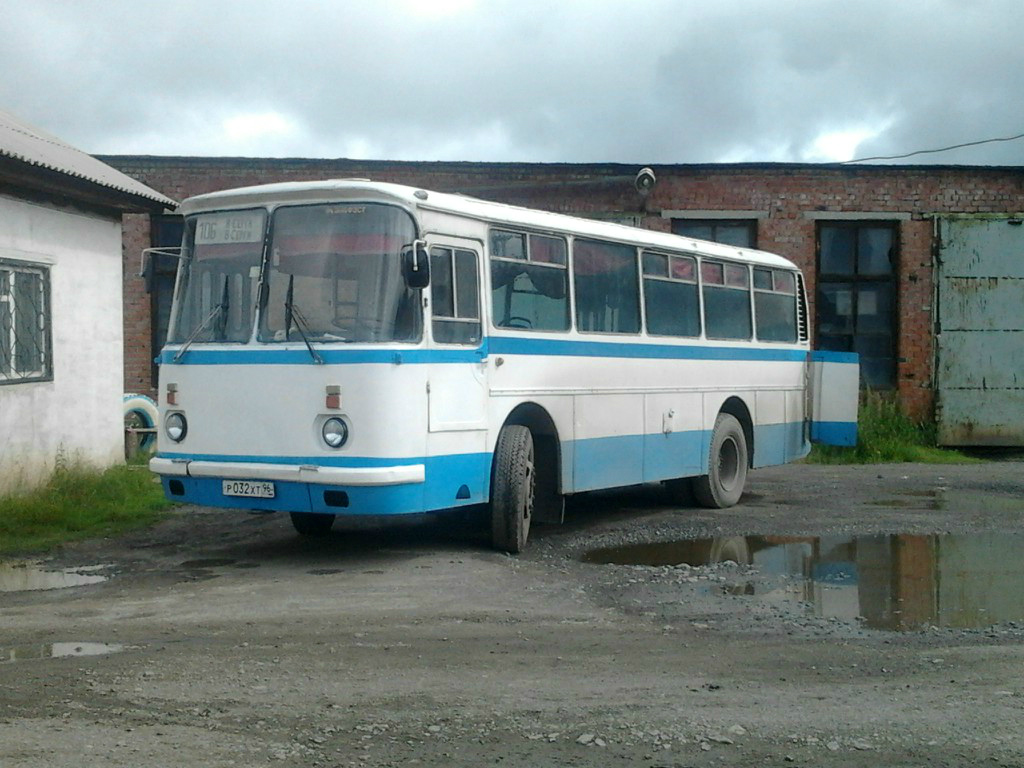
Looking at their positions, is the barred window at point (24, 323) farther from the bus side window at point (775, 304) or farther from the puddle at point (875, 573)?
the bus side window at point (775, 304)

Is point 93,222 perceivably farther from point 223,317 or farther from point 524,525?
point 524,525

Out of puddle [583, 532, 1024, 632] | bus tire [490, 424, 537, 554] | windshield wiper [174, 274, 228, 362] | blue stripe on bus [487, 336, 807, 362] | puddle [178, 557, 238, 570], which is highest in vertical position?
windshield wiper [174, 274, 228, 362]

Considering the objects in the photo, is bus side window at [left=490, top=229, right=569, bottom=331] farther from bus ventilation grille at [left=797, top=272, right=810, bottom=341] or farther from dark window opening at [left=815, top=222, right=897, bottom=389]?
dark window opening at [left=815, top=222, right=897, bottom=389]

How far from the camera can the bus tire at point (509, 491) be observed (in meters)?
10.2

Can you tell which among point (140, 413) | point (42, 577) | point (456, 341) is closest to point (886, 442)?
point (140, 413)

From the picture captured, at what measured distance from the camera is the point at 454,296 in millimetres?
9852

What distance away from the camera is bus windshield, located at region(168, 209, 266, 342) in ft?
31.9

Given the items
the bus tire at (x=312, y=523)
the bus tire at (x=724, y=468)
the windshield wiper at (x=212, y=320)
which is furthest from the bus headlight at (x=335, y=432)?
the bus tire at (x=724, y=468)

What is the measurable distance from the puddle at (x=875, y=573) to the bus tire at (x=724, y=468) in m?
2.19

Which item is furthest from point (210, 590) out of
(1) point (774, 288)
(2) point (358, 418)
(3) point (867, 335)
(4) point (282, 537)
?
(3) point (867, 335)

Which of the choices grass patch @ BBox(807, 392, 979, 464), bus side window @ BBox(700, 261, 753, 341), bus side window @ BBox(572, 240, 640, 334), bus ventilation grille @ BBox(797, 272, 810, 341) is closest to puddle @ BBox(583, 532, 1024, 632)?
bus side window @ BBox(572, 240, 640, 334)

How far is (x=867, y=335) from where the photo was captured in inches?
873

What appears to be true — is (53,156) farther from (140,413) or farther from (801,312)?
(801,312)

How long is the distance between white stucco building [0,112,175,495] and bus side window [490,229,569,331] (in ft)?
16.4
